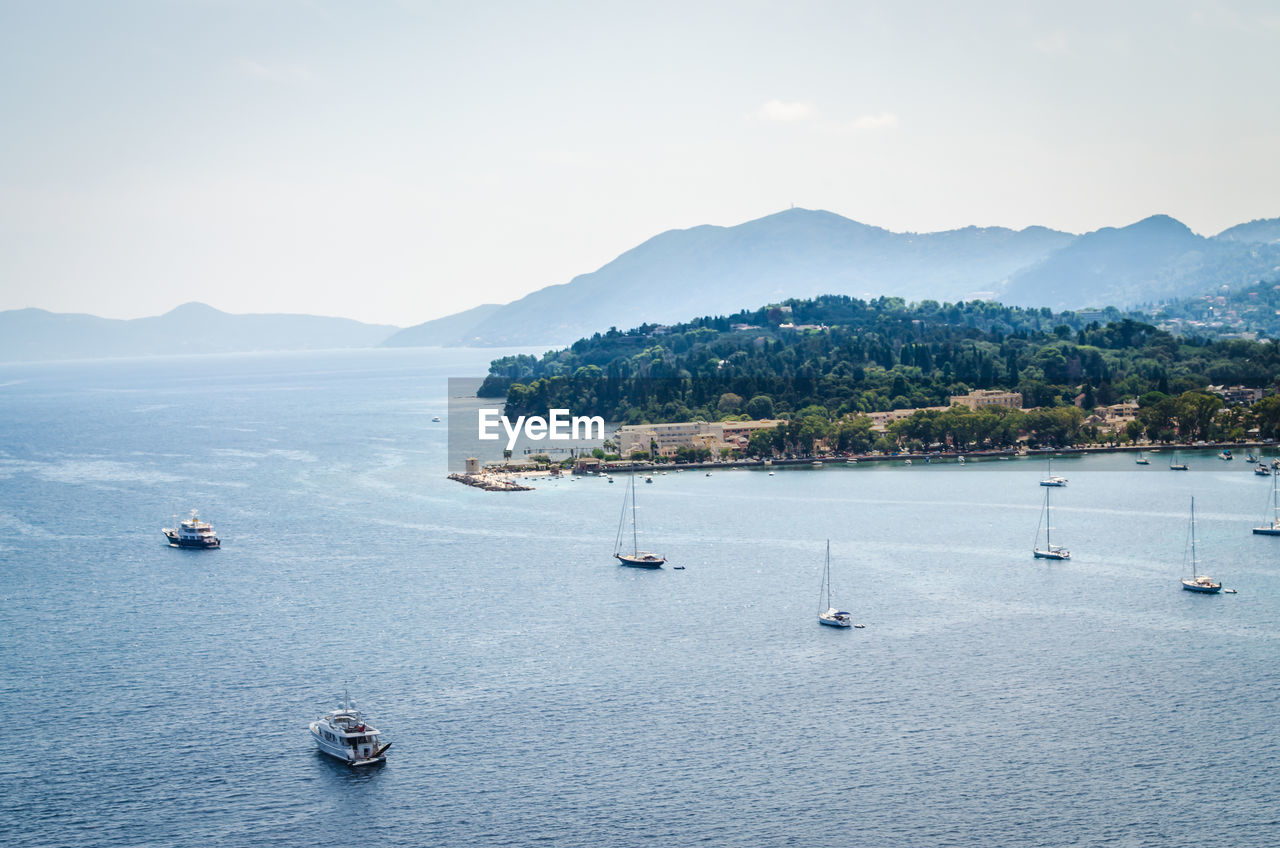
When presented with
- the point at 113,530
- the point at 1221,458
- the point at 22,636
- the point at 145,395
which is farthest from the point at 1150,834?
the point at 145,395

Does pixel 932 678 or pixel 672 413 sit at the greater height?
pixel 672 413

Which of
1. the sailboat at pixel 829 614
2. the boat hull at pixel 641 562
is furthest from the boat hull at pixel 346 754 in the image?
the boat hull at pixel 641 562

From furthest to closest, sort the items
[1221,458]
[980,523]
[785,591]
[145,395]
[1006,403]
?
[145,395] → [1006,403] → [1221,458] → [980,523] → [785,591]

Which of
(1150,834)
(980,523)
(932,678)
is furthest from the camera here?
(980,523)

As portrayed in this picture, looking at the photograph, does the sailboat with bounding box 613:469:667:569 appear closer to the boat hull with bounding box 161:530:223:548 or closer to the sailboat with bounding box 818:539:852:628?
the sailboat with bounding box 818:539:852:628

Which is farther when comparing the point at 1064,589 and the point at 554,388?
the point at 554,388

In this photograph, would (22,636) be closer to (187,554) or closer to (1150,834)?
(187,554)

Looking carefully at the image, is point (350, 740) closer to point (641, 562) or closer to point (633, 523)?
point (641, 562)
